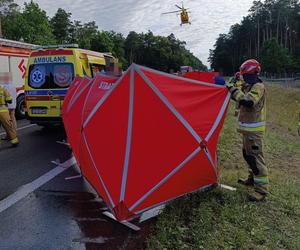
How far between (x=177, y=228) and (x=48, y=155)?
192 inches

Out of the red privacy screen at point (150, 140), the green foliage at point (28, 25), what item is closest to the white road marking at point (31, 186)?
the red privacy screen at point (150, 140)

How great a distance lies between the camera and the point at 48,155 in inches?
332

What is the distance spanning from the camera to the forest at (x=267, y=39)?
231 feet

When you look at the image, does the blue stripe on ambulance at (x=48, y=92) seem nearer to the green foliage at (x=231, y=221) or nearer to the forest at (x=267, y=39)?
the green foliage at (x=231, y=221)

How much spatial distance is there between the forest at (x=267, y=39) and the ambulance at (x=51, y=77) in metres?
62.0

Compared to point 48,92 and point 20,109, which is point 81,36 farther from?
point 48,92

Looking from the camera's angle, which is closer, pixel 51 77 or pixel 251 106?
pixel 251 106

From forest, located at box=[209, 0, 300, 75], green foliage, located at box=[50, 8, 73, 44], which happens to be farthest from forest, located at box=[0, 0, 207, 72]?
forest, located at box=[209, 0, 300, 75]

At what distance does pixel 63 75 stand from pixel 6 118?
187 cm

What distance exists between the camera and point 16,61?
1531 centimetres

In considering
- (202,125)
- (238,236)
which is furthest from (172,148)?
(238,236)

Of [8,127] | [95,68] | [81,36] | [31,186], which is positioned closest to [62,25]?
[81,36]

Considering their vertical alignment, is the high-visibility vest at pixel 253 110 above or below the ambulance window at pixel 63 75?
below

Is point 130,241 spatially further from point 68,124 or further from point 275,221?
point 68,124
